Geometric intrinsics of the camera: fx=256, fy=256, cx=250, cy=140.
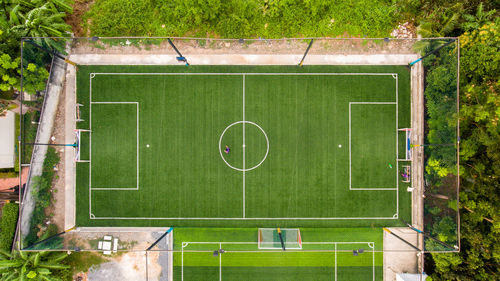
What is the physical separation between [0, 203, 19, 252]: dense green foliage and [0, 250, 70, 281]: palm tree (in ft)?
1.48

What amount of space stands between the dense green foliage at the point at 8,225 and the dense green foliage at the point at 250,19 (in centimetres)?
1043

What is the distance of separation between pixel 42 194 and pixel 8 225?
7.95ft

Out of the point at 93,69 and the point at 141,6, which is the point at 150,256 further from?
the point at 141,6

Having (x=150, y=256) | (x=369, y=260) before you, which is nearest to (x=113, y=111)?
(x=150, y=256)


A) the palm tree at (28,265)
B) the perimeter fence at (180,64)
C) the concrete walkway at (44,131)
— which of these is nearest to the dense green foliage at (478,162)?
the perimeter fence at (180,64)

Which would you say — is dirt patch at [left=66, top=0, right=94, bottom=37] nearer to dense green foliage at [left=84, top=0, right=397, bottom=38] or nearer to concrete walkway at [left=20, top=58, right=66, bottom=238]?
dense green foliage at [left=84, top=0, right=397, bottom=38]

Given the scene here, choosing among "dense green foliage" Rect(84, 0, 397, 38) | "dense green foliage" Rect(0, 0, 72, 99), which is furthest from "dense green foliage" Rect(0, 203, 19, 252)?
"dense green foliage" Rect(84, 0, 397, 38)

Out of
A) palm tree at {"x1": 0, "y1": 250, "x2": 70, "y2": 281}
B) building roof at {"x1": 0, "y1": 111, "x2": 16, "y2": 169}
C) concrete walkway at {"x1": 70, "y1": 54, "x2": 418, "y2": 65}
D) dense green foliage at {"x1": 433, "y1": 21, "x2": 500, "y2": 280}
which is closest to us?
dense green foliage at {"x1": 433, "y1": 21, "x2": 500, "y2": 280}

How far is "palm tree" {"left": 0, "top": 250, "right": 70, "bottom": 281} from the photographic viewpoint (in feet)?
41.2

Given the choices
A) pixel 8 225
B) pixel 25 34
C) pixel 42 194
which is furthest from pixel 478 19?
pixel 8 225

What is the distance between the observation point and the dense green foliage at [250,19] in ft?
45.9

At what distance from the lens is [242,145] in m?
14.3

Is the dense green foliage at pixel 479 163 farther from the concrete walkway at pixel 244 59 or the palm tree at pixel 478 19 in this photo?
the concrete walkway at pixel 244 59

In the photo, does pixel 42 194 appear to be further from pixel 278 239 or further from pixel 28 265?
pixel 278 239
